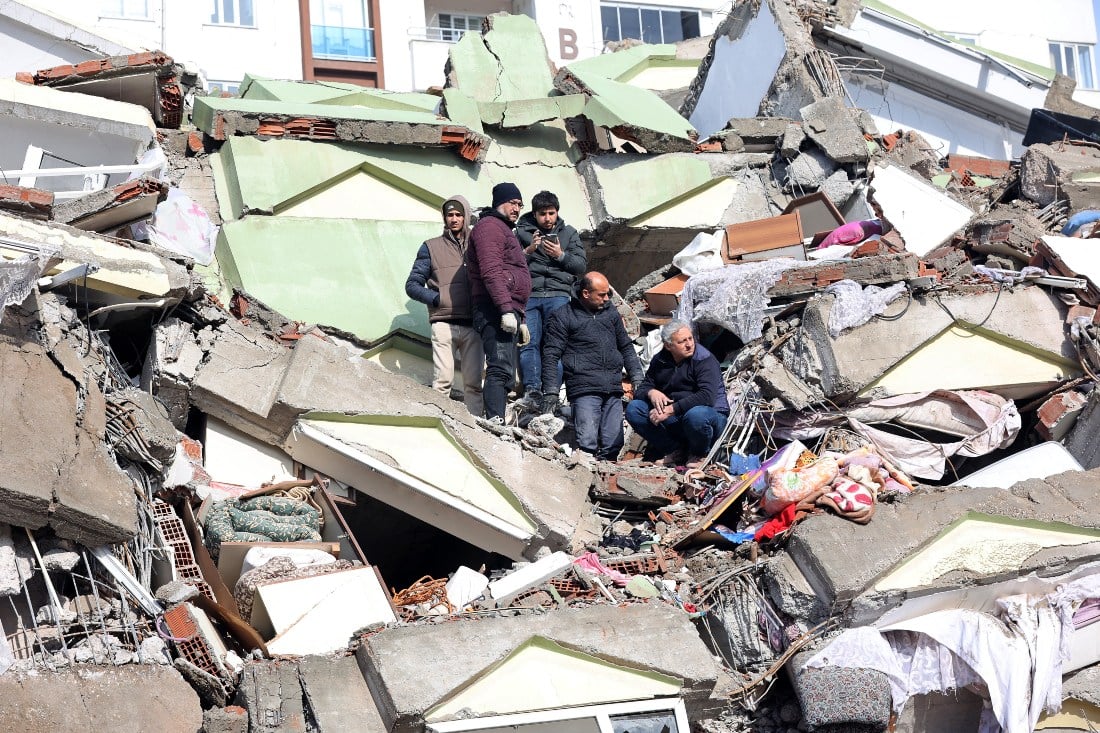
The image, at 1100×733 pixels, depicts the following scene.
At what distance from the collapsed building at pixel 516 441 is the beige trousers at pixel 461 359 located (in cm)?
34

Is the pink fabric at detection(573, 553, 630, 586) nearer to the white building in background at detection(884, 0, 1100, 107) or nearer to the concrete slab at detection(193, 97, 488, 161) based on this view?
the concrete slab at detection(193, 97, 488, 161)

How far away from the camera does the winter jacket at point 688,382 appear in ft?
37.6

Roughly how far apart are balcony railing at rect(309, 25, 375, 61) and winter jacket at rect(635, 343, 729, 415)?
71.4 feet

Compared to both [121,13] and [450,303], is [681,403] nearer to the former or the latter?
[450,303]

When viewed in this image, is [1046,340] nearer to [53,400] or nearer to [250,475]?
[250,475]

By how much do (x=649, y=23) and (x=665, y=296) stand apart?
2192cm

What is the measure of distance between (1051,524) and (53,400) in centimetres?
644

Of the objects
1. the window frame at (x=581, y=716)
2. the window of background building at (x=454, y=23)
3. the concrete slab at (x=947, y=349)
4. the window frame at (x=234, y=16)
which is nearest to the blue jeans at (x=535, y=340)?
the concrete slab at (x=947, y=349)

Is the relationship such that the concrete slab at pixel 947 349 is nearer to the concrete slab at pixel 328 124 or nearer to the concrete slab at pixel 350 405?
the concrete slab at pixel 350 405

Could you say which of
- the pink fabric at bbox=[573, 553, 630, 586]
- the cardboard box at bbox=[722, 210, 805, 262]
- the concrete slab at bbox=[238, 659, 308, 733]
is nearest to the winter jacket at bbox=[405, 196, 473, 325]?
the pink fabric at bbox=[573, 553, 630, 586]

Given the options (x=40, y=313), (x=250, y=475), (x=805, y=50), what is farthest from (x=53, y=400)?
(x=805, y=50)

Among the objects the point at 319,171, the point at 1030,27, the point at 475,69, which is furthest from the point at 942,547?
the point at 1030,27

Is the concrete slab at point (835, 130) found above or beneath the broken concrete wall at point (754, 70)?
beneath

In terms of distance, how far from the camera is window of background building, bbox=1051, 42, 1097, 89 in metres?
35.3
